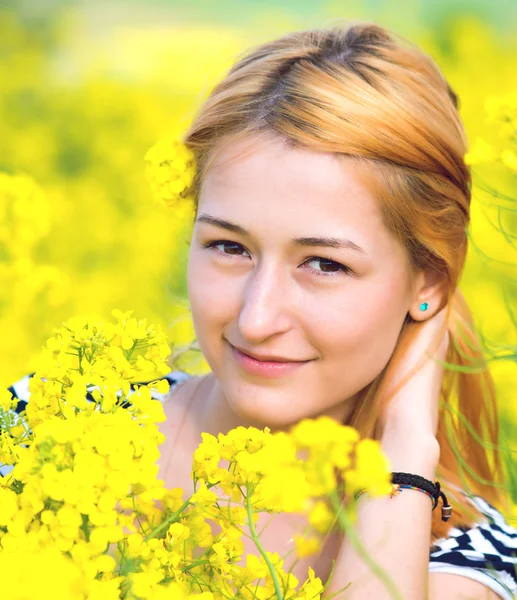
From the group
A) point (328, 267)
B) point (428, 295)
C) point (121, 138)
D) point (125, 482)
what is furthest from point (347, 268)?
point (121, 138)

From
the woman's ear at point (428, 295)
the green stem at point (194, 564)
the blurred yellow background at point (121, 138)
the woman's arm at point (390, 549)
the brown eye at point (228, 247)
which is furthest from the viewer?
the blurred yellow background at point (121, 138)

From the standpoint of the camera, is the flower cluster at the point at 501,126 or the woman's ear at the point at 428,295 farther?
the woman's ear at the point at 428,295

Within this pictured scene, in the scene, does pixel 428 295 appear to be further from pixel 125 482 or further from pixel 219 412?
pixel 125 482

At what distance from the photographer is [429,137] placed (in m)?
1.49

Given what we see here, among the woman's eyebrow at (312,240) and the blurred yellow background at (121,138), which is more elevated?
the blurred yellow background at (121,138)

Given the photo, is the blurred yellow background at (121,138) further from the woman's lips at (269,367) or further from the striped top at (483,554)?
the striped top at (483,554)

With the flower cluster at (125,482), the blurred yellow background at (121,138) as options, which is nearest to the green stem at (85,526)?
the flower cluster at (125,482)

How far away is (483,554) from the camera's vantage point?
1.56 meters

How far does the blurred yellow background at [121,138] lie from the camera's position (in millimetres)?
2490

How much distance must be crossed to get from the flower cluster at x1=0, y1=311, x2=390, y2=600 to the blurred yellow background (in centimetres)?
77

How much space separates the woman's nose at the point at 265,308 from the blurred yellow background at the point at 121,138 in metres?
0.42

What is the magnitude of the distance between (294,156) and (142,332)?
0.49 m

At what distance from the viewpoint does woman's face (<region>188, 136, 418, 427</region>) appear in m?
1.35

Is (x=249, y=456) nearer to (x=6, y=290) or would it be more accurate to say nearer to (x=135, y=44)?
(x=6, y=290)
